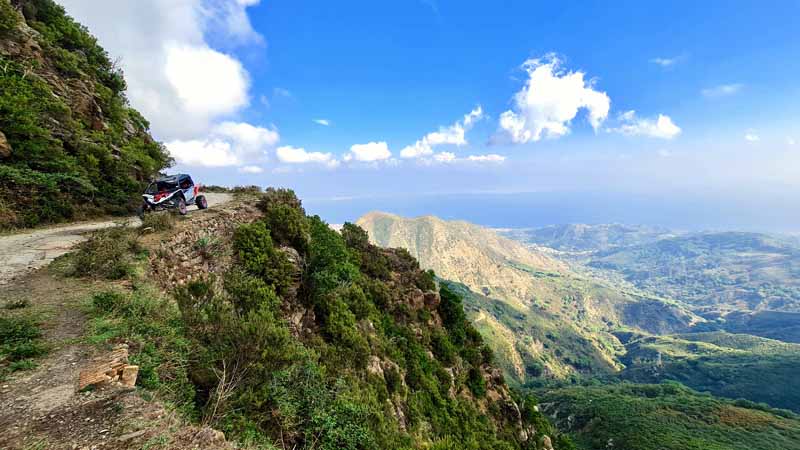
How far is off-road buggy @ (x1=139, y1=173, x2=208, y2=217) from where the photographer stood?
14.0 meters

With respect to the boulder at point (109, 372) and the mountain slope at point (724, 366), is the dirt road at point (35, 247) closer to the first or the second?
the boulder at point (109, 372)

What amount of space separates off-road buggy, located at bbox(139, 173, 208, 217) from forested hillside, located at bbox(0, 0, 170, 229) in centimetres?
277

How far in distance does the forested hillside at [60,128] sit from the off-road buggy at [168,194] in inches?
109

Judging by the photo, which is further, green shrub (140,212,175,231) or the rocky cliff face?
green shrub (140,212,175,231)

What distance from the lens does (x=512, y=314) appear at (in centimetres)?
19225

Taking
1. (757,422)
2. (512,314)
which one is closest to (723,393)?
(757,422)

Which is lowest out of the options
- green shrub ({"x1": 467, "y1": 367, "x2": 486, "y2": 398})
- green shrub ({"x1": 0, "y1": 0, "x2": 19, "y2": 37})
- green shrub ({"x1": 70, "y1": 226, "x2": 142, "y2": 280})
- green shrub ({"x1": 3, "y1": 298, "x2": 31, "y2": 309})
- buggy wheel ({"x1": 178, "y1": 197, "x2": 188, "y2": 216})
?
green shrub ({"x1": 467, "y1": 367, "x2": 486, "y2": 398})

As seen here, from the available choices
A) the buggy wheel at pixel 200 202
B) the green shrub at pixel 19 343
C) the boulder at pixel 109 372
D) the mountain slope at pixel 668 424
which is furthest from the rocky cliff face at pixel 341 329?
the mountain slope at pixel 668 424

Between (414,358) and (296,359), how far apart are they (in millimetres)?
13749

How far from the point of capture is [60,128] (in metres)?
15.1

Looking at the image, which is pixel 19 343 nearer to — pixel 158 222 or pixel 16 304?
pixel 16 304

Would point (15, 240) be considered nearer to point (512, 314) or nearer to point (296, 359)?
point (296, 359)

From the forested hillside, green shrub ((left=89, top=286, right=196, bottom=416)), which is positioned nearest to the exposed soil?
green shrub ((left=89, top=286, right=196, bottom=416))

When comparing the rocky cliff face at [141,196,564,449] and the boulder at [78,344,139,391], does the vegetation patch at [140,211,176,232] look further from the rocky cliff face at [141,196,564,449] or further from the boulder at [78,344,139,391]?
the boulder at [78,344,139,391]
